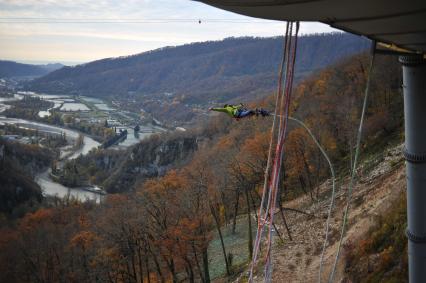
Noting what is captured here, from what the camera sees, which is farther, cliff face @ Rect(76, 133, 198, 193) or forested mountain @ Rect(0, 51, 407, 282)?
cliff face @ Rect(76, 133, 198, 193)

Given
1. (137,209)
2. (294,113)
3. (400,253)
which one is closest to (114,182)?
(294,113)

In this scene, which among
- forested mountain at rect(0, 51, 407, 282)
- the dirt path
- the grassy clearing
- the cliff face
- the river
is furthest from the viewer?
the cliff face

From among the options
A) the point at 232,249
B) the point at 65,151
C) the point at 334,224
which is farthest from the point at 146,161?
the point at 334,224

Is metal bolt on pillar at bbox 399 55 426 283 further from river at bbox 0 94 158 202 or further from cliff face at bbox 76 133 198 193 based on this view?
cliff face at bbox 76 133 198 193

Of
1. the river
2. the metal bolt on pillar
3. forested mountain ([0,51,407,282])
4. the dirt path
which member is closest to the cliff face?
the river

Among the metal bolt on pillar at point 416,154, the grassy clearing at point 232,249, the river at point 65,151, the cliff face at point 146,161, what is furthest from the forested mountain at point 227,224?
the cliff face at point 146,161

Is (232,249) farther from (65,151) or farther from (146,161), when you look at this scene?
(65,151)

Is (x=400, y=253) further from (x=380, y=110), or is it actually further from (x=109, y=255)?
(x=380, y=110)
